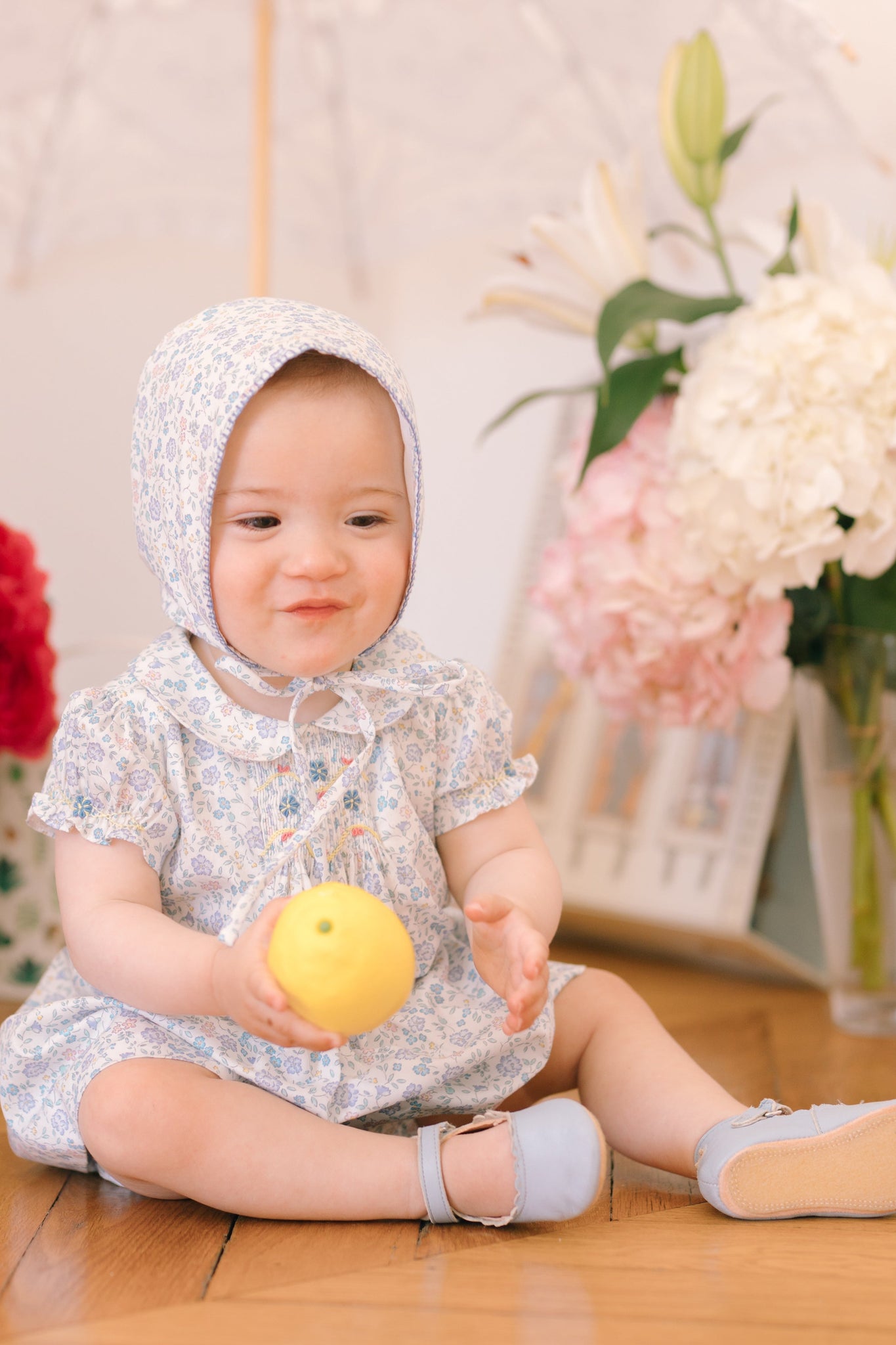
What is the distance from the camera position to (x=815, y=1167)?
810 mm

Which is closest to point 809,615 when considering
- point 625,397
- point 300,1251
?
point 625,397

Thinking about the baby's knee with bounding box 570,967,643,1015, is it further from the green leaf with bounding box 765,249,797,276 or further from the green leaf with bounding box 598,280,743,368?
the green leaf with bounding box 765,249,797,276

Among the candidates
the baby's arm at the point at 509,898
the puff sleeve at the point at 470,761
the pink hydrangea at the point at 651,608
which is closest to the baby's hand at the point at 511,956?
the baby's arm at the point at 509,898

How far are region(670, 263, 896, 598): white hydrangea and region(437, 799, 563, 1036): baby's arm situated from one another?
0.37m

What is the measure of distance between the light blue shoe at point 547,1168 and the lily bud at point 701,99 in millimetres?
957

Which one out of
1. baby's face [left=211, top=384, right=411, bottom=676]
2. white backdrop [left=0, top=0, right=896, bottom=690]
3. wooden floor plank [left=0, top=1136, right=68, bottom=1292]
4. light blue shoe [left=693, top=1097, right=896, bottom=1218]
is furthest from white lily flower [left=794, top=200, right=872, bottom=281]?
wooden floor plank [left=0, top=1136, right=68, bottom=1292]

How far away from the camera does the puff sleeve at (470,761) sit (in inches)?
39.0

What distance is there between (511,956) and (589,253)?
0.79m

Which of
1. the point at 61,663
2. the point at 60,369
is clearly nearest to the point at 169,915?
the point at 61,663

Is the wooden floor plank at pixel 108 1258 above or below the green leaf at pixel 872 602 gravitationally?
below

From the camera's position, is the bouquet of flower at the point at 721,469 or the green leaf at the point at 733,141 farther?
the green leaf at the point at 733,141

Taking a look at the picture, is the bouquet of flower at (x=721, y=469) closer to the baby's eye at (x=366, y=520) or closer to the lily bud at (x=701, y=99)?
the lily bud at (x=701, y=99)

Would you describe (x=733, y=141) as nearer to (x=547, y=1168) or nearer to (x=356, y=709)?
(x=356, y=709)

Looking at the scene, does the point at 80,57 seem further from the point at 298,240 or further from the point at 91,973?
the point at 91,973
